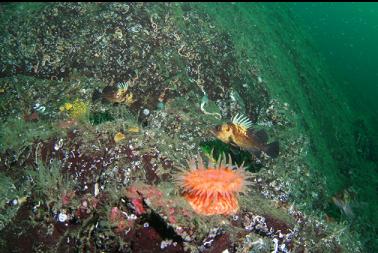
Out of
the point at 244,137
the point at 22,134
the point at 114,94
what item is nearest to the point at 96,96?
the point at 114,94

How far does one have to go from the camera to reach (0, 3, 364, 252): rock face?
338 cm

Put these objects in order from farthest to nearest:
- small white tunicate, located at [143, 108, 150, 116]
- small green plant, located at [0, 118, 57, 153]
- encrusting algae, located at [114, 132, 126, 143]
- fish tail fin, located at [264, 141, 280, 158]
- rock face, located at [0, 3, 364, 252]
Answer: small white tunicate, located at [143, 108, 150, 116]
fish tail fin, located at [264, 141, 280, 158]
small green plant, located at [0, 118, 57, 153]
encrusting algae, located at [114, 132, 126, 143]
rock face, located at [0, 3, 364, 252]

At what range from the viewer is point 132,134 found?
4012 mm

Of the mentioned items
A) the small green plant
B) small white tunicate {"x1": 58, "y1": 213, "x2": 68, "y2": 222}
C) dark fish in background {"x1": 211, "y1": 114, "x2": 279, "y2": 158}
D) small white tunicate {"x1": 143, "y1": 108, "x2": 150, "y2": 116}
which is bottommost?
small white tunicate {"x1": 143, "y1": 108, "x2": 150, "y2": 116}

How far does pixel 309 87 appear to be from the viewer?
11023 millimetres

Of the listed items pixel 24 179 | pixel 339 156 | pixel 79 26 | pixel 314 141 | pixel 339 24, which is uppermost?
pixel 79 26

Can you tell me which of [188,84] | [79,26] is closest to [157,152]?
[188,84]

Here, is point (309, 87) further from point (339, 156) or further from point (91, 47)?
point (91, 47)

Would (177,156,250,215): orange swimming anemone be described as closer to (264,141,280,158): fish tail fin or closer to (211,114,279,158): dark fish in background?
(211,114,279,158): dark fish in background

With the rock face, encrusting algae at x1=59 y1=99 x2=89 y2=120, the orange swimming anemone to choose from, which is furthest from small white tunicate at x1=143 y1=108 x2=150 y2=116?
the orange swimming anemone

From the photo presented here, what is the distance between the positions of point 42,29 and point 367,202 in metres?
9.95

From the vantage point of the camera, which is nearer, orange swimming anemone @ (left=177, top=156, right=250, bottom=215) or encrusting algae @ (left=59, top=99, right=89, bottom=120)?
orange swimming anemone @ (left=177, top=156, right=250, bottom=215)

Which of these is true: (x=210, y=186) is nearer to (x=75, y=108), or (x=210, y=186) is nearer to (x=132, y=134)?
(x=132, y=134)

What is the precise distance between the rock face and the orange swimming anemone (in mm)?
102
